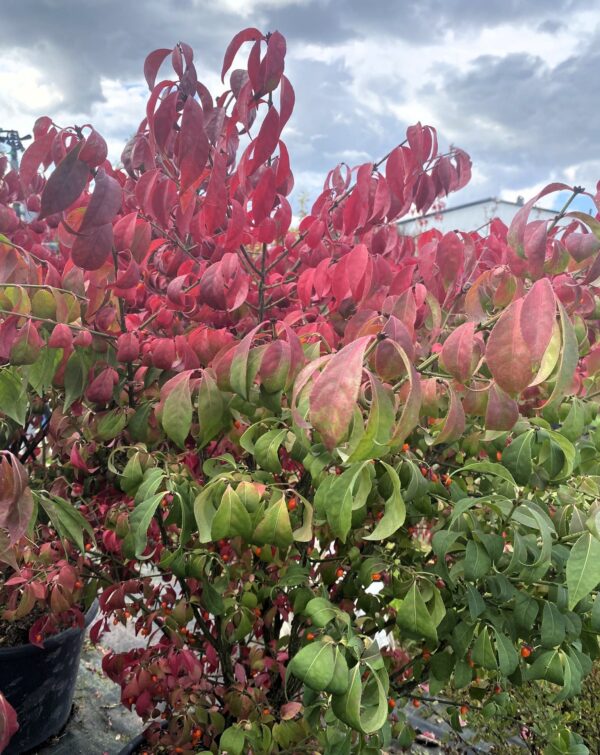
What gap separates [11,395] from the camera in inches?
42.9

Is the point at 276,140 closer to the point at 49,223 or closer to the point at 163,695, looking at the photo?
the point at 49,223

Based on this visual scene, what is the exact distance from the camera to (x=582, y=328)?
3.92ft

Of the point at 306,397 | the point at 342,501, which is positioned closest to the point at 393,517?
the point at 342,501

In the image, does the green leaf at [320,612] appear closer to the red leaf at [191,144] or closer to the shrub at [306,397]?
the shrub at [306,397]

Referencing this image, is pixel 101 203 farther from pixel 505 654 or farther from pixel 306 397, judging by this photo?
pixel 505 654

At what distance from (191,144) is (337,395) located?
477 millimetres

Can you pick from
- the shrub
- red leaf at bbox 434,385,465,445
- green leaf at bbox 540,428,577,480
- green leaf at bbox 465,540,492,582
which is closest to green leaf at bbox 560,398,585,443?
the shrub

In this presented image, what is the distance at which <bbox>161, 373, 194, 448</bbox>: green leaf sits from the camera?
96 cm

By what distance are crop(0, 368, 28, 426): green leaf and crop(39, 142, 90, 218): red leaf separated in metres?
0.49

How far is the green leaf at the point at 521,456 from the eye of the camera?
3.41 ft

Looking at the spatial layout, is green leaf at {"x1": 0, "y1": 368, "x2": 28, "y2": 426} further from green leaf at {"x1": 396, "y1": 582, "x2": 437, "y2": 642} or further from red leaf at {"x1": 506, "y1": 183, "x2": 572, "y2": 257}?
red leaf at {"x1": 506, "y1": 183, "x2": 572, "y2": 257}

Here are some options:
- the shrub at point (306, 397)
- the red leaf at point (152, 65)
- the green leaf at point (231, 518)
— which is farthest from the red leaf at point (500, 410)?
the red leaf at point (152, 65)

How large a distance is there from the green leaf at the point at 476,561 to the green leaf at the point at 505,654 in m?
0.16

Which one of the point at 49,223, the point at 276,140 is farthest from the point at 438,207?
the point at 276,140
